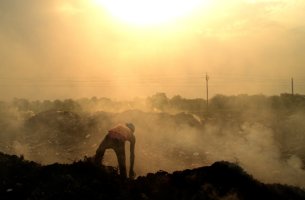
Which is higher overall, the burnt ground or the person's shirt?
the person's shirt

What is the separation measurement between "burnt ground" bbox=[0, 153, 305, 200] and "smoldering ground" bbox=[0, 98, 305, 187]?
6682mm

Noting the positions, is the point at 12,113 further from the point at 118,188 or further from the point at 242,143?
the point at 118,188

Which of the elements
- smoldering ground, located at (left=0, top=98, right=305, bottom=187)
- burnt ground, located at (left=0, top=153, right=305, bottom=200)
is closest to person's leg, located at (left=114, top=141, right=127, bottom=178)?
burnt ground, located at (left=0, top=153, right=305, bottom=200)

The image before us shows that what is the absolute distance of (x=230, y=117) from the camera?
33.6m

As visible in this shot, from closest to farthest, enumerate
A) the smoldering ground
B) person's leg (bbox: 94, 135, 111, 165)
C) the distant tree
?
person's leg (bbox: 94, 135, 111, 165)
the smoldering ground
the distant tree

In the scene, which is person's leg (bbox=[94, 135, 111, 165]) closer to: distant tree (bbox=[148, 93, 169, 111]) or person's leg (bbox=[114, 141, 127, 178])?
person's leg (bbox=[114, 141, 127, 178])

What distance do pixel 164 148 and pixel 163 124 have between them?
4425 mm

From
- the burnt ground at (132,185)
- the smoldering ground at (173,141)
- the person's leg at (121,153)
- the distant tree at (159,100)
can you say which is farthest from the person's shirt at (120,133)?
the distant tree at (159,100)

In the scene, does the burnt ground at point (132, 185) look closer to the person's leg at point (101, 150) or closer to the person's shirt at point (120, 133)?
the person's leg at point (101, 150)

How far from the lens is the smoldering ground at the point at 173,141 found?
63.2 feet

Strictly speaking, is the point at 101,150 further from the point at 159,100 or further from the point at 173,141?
the point at 159,100

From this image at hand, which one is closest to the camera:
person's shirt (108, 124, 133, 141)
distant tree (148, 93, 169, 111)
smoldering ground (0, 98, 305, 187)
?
person's shirt (108, 124, 133, 141)

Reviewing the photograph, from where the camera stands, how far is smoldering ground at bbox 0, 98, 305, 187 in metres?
19.2

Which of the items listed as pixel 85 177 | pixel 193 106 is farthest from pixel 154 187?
pixel 193 106
